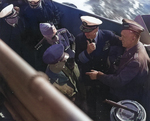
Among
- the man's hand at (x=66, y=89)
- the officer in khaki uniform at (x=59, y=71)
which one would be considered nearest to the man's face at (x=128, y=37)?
the officer in khaki uniform at (x=59, y=71)

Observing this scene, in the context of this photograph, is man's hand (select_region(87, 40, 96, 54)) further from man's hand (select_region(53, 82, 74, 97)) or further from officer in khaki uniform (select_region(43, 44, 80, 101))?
man's hand (select_region(53, 82, 74, 97))

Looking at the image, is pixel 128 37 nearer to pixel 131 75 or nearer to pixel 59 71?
pixel 131 75

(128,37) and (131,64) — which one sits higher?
(128,37)

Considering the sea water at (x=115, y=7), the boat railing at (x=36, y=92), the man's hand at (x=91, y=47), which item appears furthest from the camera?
the sea water at (x=115, y=7)

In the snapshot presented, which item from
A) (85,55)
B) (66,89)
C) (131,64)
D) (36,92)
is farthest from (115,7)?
(36,92)

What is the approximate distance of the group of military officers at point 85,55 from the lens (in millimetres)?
1857

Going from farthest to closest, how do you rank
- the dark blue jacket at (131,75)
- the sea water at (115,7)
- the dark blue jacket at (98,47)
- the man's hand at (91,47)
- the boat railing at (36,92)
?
the sea water at (115,7)
the dark blue jacket at (98,47)
the man's hand at (91,47)
the dark blue jacket at (131,75)
the boat railing at (36,92)

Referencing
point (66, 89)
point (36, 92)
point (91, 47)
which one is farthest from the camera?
point (91, 47)

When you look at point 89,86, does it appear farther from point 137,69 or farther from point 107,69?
point 137,69

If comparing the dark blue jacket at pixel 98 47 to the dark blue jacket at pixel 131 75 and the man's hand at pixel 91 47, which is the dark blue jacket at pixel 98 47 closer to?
the man's hand at pixel 91 47

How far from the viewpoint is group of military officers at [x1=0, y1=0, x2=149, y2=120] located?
1.86 meters

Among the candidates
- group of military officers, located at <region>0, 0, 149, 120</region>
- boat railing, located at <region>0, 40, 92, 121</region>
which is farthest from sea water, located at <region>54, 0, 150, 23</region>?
boat railing, located at <region>0, 40, 92, 121</region>

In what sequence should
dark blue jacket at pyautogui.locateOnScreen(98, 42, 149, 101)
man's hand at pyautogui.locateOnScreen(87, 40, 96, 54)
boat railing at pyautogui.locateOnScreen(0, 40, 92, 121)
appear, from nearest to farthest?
boat railing at pyautogui.locateOnScreen(0, 40, 92, 121) → dark blue jacket at pyautogui.locateOnScreen(98, 42, 149, 101) → man's hand at pyautogui.locateOnScreen(87, 40, 96, 54)

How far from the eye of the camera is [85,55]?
228 centimetres
